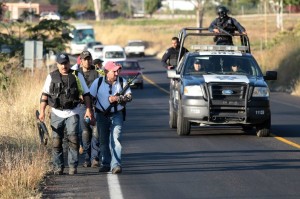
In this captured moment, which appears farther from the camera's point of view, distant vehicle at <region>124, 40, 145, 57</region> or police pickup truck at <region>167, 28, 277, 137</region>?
distant vehicle at <region>124, 40, 145, 57</region>

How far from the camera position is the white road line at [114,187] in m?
11.6

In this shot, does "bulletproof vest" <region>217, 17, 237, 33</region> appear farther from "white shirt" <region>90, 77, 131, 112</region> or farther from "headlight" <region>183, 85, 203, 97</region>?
"white shirt" <region>90, 77, 131, 112</region>

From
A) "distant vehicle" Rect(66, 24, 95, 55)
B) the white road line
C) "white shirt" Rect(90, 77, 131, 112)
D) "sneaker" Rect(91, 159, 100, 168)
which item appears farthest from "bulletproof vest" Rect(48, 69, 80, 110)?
"distant vehicle" Rect(66, 24, 95, 55)

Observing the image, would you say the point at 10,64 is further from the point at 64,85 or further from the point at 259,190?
the point at 259,190

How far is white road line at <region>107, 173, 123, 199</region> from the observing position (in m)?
11.6

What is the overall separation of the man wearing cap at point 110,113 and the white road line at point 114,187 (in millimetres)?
229

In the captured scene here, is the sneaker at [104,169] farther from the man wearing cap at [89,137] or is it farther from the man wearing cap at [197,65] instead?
the man wearing cap at [197,65]

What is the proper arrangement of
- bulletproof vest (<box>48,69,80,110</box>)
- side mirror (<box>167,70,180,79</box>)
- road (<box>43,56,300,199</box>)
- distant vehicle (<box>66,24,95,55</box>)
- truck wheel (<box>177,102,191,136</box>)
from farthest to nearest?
distant vehicle (<box>66,24,95,55</box>), side mirror (<box>167,70,180,79</box>), truck wheel (<box>177,102,191,136</box>), bulletproof vest (<box>48,69,80,110</box>), road (<box>43,56,300,199</box>)

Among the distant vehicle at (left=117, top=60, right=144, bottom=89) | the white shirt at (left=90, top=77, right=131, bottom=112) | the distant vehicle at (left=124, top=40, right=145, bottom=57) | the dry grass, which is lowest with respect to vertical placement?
the distant vehicle at (left=124, top=40, right=145, bottom=57)

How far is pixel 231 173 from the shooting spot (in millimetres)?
13594

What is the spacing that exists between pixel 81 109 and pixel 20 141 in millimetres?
2650

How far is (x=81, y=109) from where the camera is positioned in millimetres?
14438

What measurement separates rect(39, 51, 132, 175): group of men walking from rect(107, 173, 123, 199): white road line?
8.6 inches

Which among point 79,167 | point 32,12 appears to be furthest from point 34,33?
point 79,167
